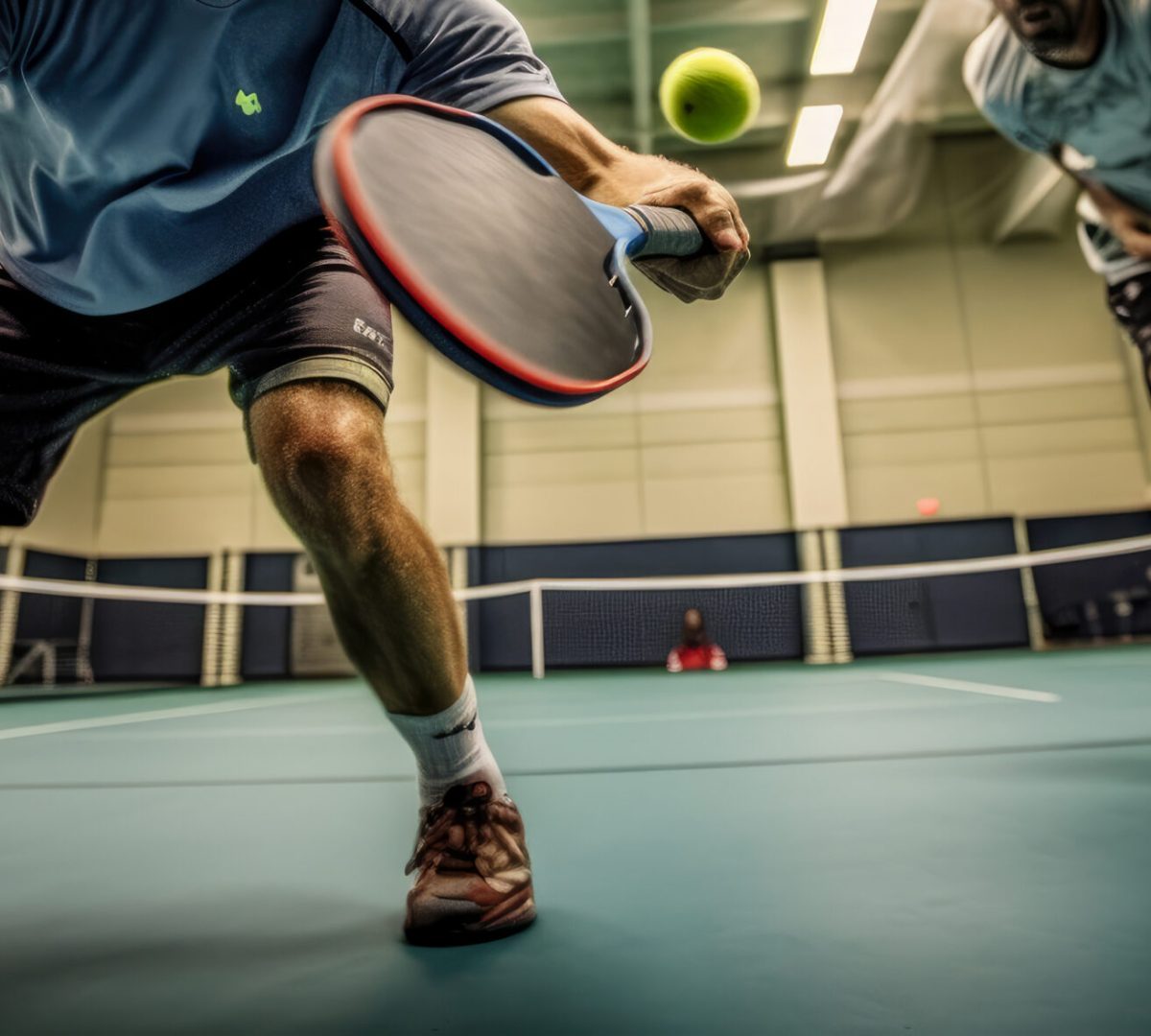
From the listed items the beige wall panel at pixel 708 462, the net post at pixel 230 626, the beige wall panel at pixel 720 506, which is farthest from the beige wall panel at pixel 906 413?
the net post at pixel 230 626

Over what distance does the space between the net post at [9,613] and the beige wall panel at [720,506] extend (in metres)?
6.73

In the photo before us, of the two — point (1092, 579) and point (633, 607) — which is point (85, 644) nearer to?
point (633, 607)

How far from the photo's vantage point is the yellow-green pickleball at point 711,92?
5.68 meters

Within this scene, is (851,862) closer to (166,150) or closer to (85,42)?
(166,150)

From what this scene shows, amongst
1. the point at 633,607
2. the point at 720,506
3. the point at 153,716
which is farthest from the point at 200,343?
the point at 720,506

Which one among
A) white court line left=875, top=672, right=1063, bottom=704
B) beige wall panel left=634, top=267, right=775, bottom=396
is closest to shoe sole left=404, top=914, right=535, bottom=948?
white court line left=875, top=672, right=1063, bottom=704

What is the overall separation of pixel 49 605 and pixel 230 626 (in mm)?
2062

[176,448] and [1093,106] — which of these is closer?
[1093,106]

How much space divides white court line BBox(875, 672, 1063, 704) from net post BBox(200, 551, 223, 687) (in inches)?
272

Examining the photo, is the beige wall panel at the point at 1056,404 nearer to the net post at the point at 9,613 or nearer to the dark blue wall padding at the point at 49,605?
the net post at the point at 9,613

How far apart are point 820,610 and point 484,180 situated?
9153 millimetres

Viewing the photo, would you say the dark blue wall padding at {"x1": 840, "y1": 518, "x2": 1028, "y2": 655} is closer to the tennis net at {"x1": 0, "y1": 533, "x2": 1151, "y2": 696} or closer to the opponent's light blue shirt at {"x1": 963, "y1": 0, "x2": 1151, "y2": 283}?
the tennis net at {"x1": 0, "y1": 533, "x2": 1151, "y2": 696}

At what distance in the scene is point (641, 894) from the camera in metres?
1.17

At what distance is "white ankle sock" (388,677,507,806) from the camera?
3.88 ft
